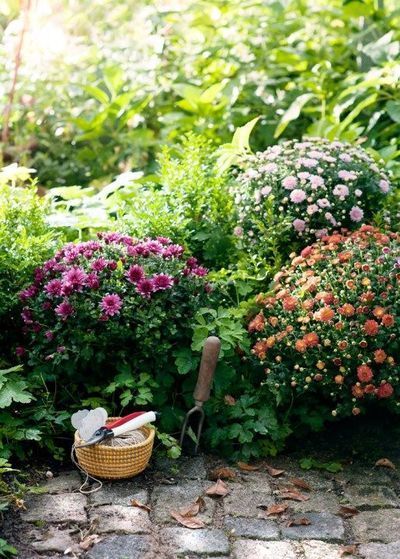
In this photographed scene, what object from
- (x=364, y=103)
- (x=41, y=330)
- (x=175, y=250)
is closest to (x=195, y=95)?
(x=364, y=103)

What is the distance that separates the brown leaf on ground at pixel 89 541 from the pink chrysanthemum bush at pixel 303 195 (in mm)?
1592

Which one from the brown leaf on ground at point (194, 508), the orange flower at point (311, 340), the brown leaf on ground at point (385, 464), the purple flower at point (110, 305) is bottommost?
the brown leaf on ground at point (385, 464)

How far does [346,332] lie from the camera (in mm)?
3492

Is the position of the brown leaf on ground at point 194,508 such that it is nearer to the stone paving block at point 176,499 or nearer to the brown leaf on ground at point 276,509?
the stone paving block at point 176,499

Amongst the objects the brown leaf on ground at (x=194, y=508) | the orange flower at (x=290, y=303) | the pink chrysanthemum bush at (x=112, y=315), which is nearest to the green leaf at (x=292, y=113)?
the pink chrysanthemum bush at (x=112, y=315)

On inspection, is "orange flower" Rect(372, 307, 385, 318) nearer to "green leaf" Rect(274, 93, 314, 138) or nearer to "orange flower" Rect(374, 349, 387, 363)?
"orange flower" Rect(374, 349, 387, 363)

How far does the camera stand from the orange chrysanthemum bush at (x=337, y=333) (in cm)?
348

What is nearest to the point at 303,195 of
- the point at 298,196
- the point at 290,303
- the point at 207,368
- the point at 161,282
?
the point at 298,196

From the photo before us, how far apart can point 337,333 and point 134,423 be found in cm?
Answer: 86

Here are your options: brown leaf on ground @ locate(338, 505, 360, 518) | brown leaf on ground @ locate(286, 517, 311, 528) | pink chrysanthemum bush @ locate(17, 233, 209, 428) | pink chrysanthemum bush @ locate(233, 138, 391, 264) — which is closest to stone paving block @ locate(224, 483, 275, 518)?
brown leaf on ground @ locate(286, 517, 311, 528)

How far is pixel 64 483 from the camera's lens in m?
3.32

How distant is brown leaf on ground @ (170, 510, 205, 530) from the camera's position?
121 inches

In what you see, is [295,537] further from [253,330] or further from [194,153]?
[194,153]

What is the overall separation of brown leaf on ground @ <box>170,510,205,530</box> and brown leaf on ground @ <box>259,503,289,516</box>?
0.26 m
